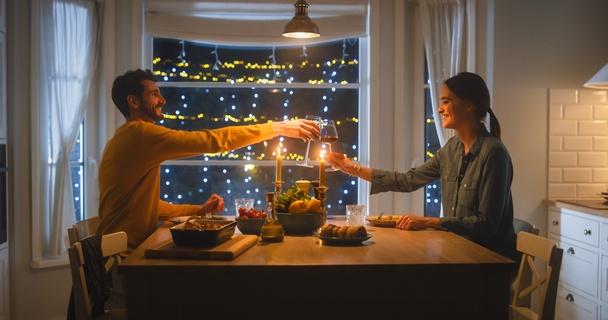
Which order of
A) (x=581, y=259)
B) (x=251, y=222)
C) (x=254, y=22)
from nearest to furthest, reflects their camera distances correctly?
(x=251, y=222), (x=581, y=259), (x=254, y=22)

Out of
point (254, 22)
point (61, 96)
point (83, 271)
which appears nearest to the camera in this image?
point (83, 271)

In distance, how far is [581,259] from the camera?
3.97 metres

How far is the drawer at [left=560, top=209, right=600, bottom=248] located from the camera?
382 centimetres

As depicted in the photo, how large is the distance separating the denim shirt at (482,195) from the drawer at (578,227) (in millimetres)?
1096

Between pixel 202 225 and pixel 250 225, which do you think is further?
pixel 250 225

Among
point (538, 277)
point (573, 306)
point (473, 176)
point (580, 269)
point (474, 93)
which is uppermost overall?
point (474, 93)

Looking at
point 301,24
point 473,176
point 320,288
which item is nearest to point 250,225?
point 320,288

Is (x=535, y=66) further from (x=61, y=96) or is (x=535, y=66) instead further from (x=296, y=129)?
(x=61, y=96)

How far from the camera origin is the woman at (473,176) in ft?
9.53

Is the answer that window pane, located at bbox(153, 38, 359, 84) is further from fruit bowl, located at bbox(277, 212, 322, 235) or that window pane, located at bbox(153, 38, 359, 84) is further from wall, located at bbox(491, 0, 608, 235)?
fruit bowl, located at bbox(277, 212, 322, 235)

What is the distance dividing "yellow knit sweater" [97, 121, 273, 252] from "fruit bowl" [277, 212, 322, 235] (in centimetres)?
50

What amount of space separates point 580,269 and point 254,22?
9.08 feet

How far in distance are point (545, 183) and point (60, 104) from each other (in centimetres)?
332

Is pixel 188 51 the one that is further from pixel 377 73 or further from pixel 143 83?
pixel 143 83
